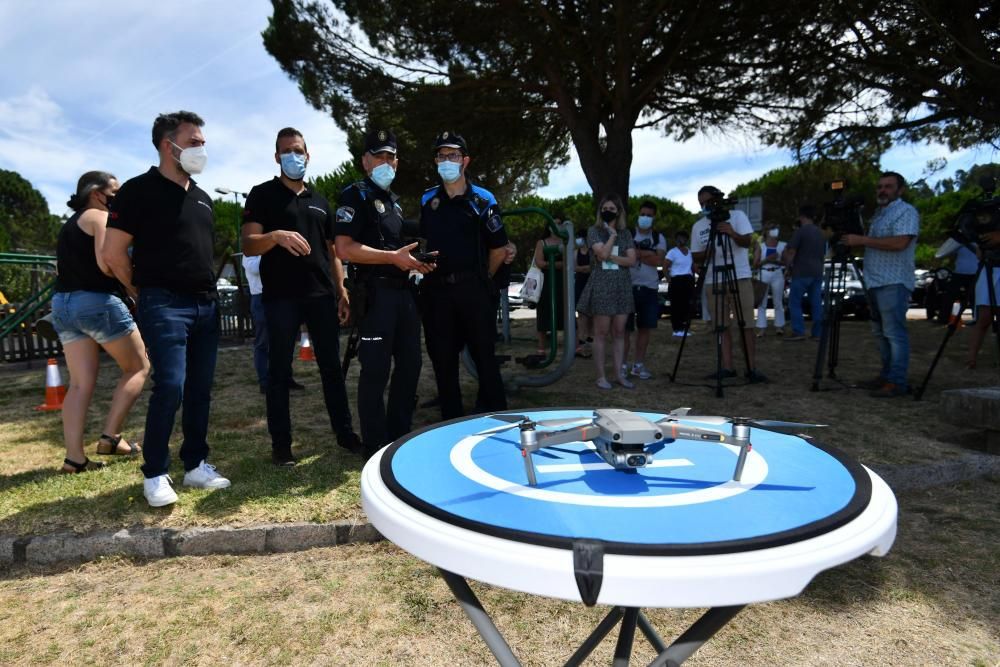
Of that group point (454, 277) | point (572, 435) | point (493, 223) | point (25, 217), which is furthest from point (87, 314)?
point (25, 217)

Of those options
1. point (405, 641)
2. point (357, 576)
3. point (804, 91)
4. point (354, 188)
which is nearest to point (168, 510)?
point (357, 576)

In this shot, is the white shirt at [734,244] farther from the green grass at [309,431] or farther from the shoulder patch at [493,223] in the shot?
the shoulder patch at [493,223]

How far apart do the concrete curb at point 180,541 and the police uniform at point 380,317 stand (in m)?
0.72

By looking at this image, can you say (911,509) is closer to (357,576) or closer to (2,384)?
(357,576)

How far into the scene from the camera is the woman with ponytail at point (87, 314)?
3.47m

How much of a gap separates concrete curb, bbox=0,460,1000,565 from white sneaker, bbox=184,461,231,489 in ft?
1.54

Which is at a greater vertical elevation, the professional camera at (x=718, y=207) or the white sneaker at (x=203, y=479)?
the professional camera at (x=718, y=207)

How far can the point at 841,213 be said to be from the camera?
5355mm

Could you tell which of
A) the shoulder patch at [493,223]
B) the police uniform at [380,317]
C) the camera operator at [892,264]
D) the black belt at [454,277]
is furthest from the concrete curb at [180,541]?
the camera operator at [892,264]

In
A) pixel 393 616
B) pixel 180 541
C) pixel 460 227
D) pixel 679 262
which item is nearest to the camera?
pixel 393 616

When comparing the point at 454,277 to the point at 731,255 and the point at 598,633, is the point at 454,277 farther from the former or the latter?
the point at 731,255

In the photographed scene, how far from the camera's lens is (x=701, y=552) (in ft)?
2.77

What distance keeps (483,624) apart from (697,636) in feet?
1.23

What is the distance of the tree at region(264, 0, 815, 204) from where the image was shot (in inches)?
370
